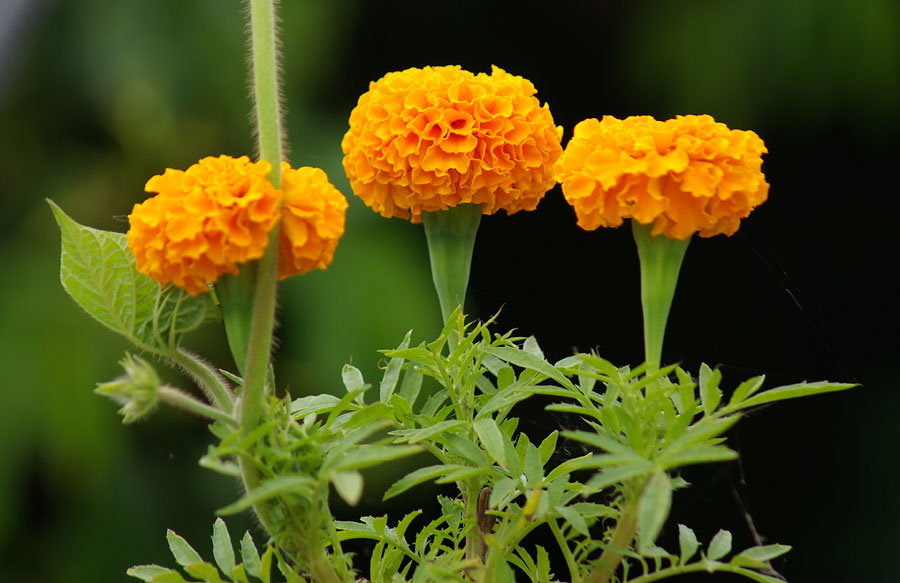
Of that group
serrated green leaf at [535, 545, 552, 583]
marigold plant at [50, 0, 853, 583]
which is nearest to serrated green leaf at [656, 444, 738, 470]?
marigold plant at [50, 0, 853, 583]

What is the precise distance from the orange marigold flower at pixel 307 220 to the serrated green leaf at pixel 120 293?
0.16 ft

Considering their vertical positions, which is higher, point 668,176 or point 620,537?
point 668,176

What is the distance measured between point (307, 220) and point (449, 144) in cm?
11

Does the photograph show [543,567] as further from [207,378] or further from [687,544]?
[207,378]

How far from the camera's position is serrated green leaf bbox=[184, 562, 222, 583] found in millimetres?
369

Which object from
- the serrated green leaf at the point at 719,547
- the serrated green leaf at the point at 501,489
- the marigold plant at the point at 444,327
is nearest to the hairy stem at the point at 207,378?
the marigold plant at the point at 444,327

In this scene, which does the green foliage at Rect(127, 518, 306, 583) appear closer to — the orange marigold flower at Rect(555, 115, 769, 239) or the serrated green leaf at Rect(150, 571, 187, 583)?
the serrated green leaf at Rect(150, 571, 187, 583)

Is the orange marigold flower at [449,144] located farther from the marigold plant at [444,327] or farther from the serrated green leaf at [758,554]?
the serrated green leaf at [758,554]

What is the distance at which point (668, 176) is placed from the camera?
0.38 meters

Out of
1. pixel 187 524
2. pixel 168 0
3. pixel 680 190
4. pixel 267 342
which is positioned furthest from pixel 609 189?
pixel 187 524

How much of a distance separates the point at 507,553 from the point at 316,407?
0.33 feet

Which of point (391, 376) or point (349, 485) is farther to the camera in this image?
point (391, 376)

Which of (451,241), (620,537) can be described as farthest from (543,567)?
(451,241)

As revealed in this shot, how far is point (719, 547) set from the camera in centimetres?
41
